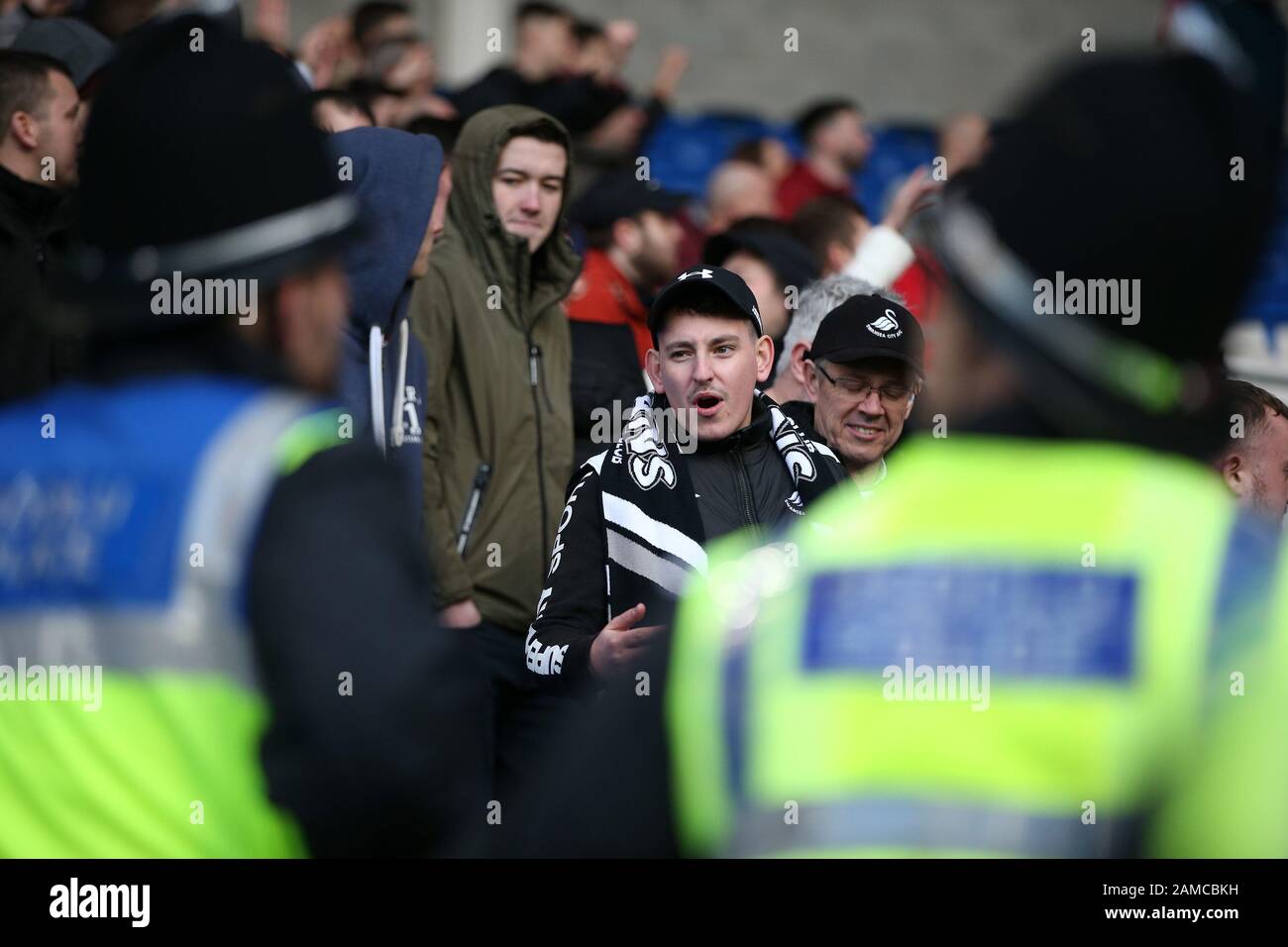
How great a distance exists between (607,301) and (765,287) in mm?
542

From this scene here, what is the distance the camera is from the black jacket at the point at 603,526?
12.7 feet

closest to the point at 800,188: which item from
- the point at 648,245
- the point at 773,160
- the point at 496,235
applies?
the point at 773,160

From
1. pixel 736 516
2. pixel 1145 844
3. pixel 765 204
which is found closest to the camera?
pixel 1145 844

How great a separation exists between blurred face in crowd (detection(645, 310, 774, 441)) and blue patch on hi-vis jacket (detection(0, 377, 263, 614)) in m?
2.15

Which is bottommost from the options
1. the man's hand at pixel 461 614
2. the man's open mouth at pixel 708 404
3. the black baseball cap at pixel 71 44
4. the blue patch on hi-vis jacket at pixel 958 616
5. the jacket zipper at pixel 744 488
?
the man's hand at pixel 461 614

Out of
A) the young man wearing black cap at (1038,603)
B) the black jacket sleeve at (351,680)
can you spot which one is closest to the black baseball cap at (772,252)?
the black jacket sleeve at (351,680)

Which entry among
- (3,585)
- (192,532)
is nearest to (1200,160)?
(192,532)

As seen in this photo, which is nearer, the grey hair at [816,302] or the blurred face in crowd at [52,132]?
the blurred face in crowd at [52,132]

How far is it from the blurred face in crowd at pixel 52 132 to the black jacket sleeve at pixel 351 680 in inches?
136

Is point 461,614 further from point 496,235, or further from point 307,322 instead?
point 307,322

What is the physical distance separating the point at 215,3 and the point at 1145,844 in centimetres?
160

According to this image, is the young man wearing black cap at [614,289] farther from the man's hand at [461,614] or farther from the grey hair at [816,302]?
the man's hand at [461,614]
